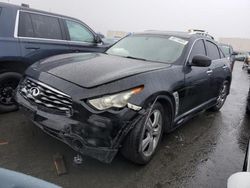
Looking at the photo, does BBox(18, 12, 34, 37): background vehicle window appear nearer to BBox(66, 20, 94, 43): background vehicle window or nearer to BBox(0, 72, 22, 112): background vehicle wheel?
BBox(0, 72, 22, 112): background vehicle wheel

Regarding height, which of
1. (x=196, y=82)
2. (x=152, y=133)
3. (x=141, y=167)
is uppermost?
(x=196, y=82)

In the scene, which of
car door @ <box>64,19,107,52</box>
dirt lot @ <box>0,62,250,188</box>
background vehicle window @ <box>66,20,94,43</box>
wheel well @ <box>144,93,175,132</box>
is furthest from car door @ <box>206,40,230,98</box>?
background vehicle window @ <box>66,20,94,43</box>

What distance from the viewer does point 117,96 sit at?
2.87 metres

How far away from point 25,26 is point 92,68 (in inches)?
84.6

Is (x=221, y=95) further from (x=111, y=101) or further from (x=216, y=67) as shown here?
(x=111, y=101)

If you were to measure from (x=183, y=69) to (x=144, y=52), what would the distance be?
2.38 feet

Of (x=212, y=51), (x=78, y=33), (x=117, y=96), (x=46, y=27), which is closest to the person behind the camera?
(x=117, y=96)

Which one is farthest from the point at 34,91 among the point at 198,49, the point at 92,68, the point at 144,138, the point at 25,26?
the point at 198,49

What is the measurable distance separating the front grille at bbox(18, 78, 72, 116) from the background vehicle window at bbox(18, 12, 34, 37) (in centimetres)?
165

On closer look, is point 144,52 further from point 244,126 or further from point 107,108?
point 244,126

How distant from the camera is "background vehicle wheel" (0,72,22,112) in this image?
4512 mm

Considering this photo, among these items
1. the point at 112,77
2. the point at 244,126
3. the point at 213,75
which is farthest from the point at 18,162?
the point at 244,126

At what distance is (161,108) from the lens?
3.46m

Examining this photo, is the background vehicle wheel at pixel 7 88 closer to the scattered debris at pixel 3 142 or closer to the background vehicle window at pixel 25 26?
the background vehicle window at pixel 25 26
